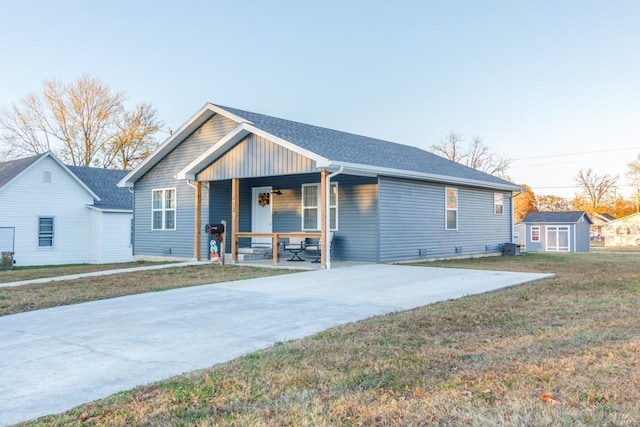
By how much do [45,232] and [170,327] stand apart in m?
18.4

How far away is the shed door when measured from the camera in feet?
112

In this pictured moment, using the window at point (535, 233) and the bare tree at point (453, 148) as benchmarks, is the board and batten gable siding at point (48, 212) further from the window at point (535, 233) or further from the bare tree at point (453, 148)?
the bare tree at point (453, 148)

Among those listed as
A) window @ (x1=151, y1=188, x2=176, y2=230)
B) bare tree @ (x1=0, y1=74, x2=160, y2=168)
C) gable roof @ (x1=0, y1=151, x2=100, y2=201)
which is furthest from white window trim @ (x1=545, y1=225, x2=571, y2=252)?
gable roof @ (x1=0, y1=151, x2=100, y2=201)

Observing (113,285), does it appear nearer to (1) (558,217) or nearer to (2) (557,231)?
(2) (557,231)

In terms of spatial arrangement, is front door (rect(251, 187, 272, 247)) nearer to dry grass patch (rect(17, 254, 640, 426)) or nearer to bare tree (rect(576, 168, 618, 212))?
dry grass patch (rect(17, 254, 640, 426))

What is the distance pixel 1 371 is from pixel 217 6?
14.8 m

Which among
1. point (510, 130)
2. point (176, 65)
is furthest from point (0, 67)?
point (510, 130)

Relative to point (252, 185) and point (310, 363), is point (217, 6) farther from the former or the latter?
point (310, 363)

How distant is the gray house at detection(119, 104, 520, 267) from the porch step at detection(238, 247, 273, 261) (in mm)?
820

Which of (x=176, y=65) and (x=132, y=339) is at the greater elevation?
(x=176, y=65)

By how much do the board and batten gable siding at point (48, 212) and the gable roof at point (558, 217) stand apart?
98.5ft

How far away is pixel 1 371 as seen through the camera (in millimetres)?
4324

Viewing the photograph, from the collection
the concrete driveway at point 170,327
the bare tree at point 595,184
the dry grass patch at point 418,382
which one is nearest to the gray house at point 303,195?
the concrete driveway at point 170,327

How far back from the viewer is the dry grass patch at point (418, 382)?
2.93 meters
